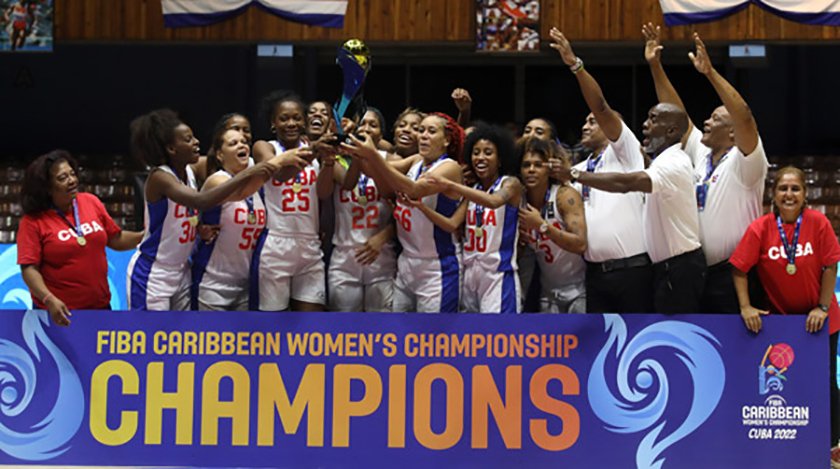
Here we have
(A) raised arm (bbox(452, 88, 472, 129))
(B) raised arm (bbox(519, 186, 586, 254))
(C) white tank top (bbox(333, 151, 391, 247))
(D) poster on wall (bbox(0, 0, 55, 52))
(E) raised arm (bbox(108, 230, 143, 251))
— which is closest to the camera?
(B) raised arm (bbox(519, 186, 586, 254))

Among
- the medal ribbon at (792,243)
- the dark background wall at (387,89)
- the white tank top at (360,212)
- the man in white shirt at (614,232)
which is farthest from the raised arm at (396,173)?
the dark background wall at (387,89)

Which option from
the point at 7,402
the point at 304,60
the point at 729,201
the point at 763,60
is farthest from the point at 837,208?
the point at 7,402

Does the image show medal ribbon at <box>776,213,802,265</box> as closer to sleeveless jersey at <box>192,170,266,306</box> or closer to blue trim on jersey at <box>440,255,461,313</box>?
blue trim on jersey at <box>440,255,461,313</box>

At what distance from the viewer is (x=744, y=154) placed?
637 cm

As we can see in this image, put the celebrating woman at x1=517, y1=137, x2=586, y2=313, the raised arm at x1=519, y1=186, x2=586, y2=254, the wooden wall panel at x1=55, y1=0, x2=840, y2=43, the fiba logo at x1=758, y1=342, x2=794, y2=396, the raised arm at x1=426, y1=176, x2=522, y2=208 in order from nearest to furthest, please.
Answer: the fiba logo at x1=758, y1=342, x2=794, y2=396, the raised arm at x1=426, y1=176, x2=522, y2=208, the raised arm at x1=519, y1=186, x2=586, y2=254, the celebrating woman at x1=517, y1=137, x2=586, y2=313, the wooden wall panel at x1=55, y1=0, x2=840, y2=43

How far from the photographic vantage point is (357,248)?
6828 mm

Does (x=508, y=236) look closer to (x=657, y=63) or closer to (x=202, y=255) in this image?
(x=657, y=63)

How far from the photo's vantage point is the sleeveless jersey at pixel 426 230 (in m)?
6.70

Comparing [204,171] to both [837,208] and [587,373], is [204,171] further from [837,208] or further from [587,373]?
[837,208]

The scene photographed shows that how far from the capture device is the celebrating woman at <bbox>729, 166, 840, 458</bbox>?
6.20 meters

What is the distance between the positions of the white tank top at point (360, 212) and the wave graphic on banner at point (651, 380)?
5.22 feet

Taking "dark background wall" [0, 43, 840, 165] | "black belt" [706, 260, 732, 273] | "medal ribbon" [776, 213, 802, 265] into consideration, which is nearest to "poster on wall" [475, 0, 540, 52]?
"dark background wall" [0, 43, 840, 165]

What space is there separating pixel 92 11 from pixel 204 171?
312 inches

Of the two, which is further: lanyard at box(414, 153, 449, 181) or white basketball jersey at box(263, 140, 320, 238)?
lanyard at box(414, 153, 449, 181)
